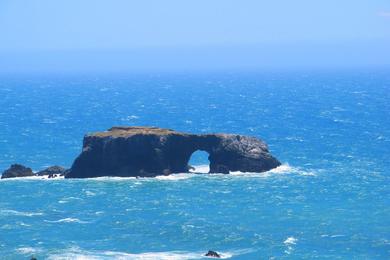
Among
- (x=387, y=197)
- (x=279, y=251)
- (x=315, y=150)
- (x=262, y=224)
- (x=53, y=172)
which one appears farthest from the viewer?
(x=315, y=150)

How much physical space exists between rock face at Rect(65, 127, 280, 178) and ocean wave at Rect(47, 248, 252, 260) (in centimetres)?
3773

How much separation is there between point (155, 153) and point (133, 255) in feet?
130

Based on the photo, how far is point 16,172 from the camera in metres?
138

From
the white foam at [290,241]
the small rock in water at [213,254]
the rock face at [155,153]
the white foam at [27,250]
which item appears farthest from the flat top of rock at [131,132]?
the small rock in water at [213,254]

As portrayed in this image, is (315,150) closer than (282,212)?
No

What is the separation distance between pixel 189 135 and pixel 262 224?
30.7 metres

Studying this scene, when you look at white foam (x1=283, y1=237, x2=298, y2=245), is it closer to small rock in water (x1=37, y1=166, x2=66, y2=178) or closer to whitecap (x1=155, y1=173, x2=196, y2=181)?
whitecap (x1=155, y1=173, x2=196, y2=181)

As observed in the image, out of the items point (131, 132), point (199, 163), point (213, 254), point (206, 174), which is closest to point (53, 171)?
point (131, 132)

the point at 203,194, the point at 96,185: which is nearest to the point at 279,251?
the point at 203,194

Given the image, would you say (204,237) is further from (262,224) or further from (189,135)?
(189,135)

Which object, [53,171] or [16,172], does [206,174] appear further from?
[16,172]

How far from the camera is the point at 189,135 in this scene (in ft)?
448

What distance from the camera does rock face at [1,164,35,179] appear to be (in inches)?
5423

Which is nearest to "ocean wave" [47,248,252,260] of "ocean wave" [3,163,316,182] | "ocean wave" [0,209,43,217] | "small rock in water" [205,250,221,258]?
"small rock in water" [205,250,221,258]
